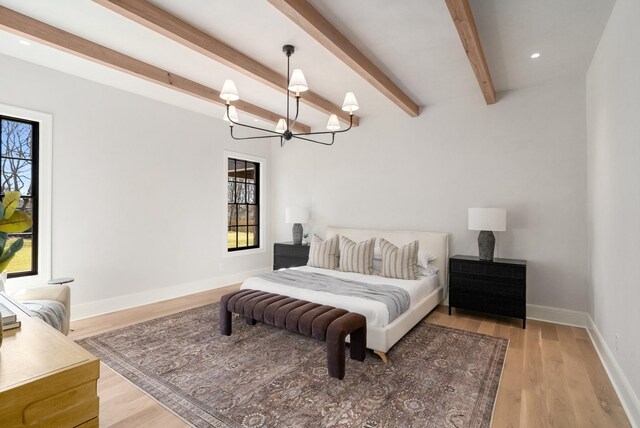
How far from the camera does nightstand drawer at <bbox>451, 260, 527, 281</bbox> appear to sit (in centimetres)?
378

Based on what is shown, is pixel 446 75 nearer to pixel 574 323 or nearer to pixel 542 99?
pixel 542 99

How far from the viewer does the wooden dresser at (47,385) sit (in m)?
0.91

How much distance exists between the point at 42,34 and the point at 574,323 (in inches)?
242

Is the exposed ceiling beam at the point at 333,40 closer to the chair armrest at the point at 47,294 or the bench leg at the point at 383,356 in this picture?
the bench leg at the point at 383,356

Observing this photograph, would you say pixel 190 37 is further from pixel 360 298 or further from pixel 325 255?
pixel 325 255

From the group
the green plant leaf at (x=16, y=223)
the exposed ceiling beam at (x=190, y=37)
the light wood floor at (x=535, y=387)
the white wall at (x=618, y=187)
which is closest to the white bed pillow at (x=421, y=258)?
the light wood floor at (x=535, y=387)

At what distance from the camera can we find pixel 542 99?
4035 mm

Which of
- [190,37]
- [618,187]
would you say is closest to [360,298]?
[618,187]

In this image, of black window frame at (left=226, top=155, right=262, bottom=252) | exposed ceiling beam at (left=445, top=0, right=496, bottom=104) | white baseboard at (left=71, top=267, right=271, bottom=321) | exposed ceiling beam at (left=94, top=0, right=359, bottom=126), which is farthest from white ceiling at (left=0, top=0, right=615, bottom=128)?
white baseboard at (left=71, top=267, right=271, bottom=321)

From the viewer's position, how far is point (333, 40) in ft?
8.89

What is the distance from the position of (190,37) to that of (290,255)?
3724 millimetres

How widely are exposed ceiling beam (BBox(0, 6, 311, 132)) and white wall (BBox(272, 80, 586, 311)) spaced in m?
2.43

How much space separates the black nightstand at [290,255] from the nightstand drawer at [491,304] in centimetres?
239

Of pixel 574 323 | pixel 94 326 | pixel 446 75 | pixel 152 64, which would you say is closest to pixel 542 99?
pixel 446 75
